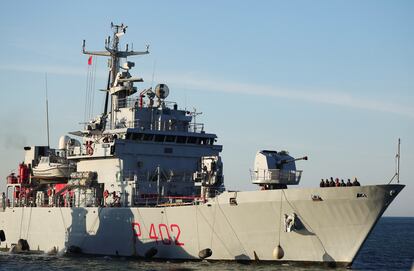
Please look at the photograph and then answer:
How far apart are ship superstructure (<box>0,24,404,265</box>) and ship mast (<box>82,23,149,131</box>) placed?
0.06 m

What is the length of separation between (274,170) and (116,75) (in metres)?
13.6

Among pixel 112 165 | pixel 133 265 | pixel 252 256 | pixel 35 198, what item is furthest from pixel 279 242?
pixel 35 198

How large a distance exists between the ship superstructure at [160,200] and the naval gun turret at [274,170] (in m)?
0.04

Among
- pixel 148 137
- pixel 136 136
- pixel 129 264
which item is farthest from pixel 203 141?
pixel 129 264

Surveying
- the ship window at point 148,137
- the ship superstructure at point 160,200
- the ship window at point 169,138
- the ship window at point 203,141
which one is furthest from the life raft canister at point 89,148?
the ship window at point 203,141

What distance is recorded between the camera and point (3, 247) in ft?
138

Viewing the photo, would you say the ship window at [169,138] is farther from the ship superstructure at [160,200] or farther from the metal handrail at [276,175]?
the metal handrail at [276,175]

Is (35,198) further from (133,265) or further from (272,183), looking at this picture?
(272,183)

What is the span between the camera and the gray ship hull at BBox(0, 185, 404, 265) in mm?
27641

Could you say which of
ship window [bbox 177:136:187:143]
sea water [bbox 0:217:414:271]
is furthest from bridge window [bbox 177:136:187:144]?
sea water [bbox 0:217:414:271]

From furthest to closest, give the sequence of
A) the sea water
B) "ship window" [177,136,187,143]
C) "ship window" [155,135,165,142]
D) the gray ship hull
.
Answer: "ship window" [177,136,187,143] < "ship window" [155,135,165,142] < the sea water < the gray ship hull

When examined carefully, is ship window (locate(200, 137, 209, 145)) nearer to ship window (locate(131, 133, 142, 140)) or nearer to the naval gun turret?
ship window (locate(131, 133, 142, 140))

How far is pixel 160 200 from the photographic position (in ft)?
111

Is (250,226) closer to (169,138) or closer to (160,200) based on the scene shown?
(160,200)
